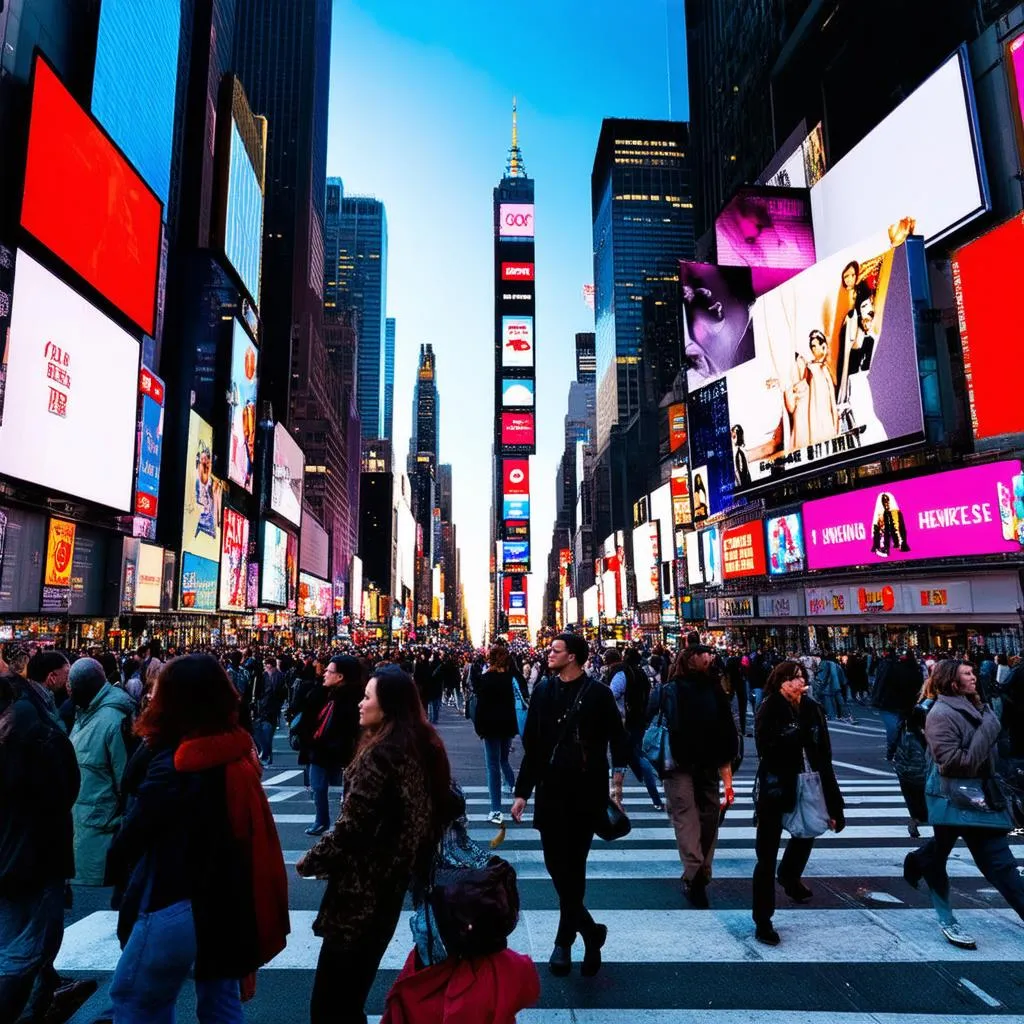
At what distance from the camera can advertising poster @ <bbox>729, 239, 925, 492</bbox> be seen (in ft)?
110

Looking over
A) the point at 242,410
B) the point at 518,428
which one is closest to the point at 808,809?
the point at 242,410

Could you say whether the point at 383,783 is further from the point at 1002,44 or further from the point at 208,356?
the point at 208,356

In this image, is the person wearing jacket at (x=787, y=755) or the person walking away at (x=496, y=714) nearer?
the person wearing jacket at (x=787, y=755)

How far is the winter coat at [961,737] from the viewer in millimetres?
4898

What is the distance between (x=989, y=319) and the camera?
28875 mm

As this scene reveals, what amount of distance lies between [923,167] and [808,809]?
38909 mm

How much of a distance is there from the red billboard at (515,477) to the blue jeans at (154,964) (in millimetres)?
79149

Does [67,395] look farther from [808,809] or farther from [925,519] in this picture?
[925,519]

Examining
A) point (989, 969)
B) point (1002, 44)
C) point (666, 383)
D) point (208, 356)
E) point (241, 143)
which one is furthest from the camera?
point (666, 383)

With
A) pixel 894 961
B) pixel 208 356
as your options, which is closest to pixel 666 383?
pixel 208 356

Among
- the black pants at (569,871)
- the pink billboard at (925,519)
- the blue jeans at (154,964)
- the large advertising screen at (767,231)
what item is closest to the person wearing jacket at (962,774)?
the black pants at (569,871)

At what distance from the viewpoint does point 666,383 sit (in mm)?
134625

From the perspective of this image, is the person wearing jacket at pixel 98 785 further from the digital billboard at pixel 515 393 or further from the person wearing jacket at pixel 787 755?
the digital billboard at pixel 515 393

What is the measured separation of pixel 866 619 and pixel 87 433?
3825cm
